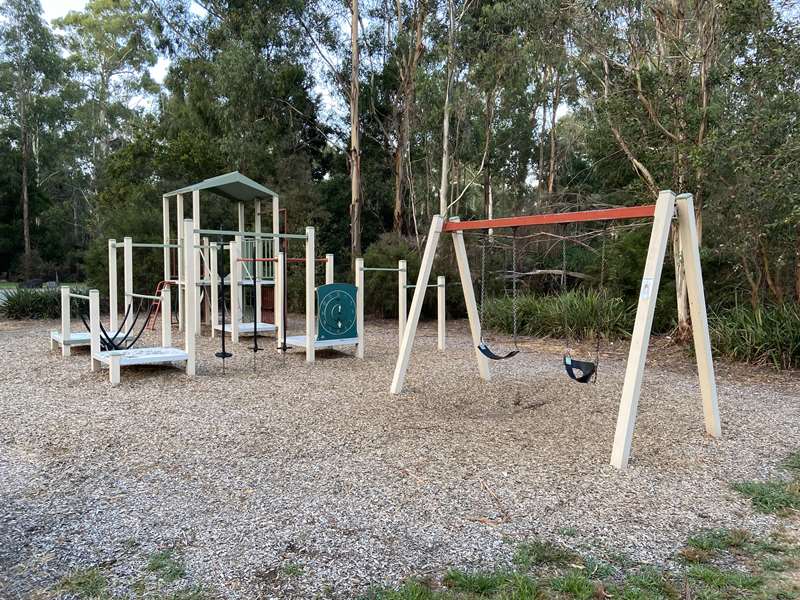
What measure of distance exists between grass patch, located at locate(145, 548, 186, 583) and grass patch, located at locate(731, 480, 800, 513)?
9.32 feet

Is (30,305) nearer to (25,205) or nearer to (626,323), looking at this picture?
(626,323)

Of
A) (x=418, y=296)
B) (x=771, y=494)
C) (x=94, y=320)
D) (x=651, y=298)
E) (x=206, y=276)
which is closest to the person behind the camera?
(x=771, y=494)

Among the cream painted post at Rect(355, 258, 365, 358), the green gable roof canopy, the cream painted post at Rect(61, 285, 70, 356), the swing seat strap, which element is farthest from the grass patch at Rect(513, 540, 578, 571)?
the green gable roof canopy

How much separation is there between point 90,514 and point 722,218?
28.3 feet

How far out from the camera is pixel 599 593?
224 centimetres

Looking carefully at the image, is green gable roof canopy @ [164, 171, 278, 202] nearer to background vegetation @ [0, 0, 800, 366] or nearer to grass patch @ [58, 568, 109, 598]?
background vegetation @ [0, 0, 800, 366]

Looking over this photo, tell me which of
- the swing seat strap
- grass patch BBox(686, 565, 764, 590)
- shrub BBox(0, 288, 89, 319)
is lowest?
grass patch BBox(686, 565, 764, 590)

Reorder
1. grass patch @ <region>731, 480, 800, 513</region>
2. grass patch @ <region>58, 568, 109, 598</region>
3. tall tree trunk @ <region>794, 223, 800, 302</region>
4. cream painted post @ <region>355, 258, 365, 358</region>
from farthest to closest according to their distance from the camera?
cream painted post @ <region>355, 258, 365, 358</region> → tall tree trunk @ <region>794, 223, 800, 302</region> → grass patch @ <region>731, 480, 800, 513</region> → grass patch @ <region>58, 568, 109, 598</region>

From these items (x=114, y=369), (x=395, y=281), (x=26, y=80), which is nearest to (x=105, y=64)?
(x=26, y=80)

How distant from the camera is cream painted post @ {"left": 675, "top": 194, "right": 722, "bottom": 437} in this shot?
4.05 metres

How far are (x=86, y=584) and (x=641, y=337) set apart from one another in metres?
3.23

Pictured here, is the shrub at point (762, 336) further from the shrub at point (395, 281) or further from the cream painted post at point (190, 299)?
the cream painted post at point (190, 299)

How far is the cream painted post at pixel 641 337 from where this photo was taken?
3.76m

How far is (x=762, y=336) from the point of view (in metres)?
7.56
